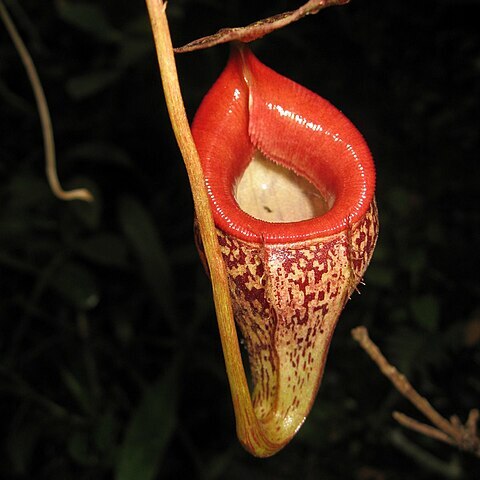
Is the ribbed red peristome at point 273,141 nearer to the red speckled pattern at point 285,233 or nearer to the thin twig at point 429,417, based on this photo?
the red speckled pattern at point 285,233

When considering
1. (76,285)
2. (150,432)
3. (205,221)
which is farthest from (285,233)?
(76,285)

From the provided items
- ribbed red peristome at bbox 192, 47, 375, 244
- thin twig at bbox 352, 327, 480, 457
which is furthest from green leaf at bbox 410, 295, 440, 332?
ribbed red peristome at bbox 192, 47, 375, 244

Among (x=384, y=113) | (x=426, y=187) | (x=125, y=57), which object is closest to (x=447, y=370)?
(x=426, y=187)

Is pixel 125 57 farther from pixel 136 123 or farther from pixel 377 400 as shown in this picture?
pixel 377 400

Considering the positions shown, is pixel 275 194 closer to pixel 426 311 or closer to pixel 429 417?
pixel 429 417

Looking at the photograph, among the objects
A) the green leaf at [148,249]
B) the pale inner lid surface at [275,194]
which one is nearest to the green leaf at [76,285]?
the green leaf at [148,249]

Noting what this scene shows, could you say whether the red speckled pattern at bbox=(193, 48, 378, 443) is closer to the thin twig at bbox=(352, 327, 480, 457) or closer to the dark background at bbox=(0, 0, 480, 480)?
the thin twig at bbox=(352, 327, 480, 457)
